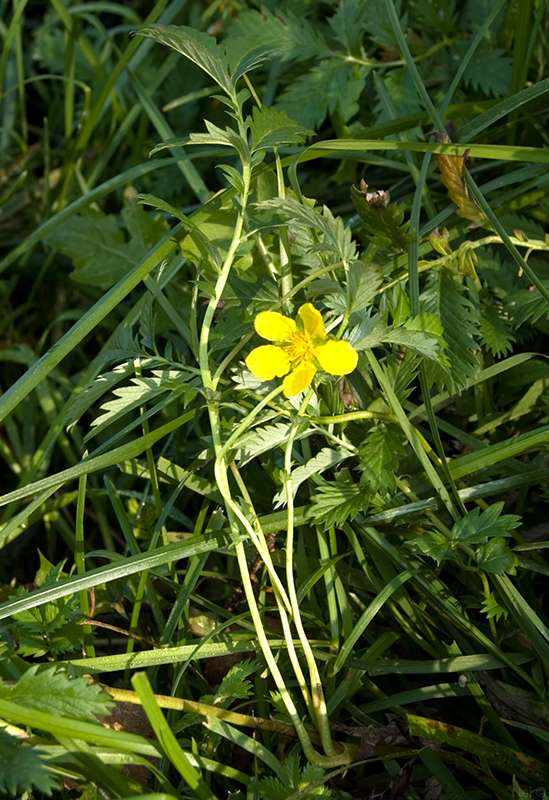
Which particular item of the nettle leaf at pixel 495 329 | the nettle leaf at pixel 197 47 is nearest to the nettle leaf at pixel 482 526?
the nettle leaf at pixel 495 329

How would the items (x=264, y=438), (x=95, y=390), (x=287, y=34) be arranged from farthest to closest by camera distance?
1. (x=287, y=34)
2. (x=95, y=390)
3. (x=264, y=438)

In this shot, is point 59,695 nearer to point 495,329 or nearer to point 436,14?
point 495,329

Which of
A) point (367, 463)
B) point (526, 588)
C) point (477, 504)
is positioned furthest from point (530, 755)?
point (367, 463)

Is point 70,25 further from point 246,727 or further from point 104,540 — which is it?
point 246,727

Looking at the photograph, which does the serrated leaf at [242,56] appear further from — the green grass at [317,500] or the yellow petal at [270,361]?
the yellow petal at [270,361]

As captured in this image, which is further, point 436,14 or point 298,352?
point 436,14

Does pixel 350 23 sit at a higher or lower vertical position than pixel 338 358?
higher

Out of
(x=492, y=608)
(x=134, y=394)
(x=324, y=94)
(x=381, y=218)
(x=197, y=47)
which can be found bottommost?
(x=492, y=608)

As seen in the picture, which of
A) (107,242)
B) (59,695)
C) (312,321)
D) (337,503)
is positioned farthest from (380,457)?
(107,242)
